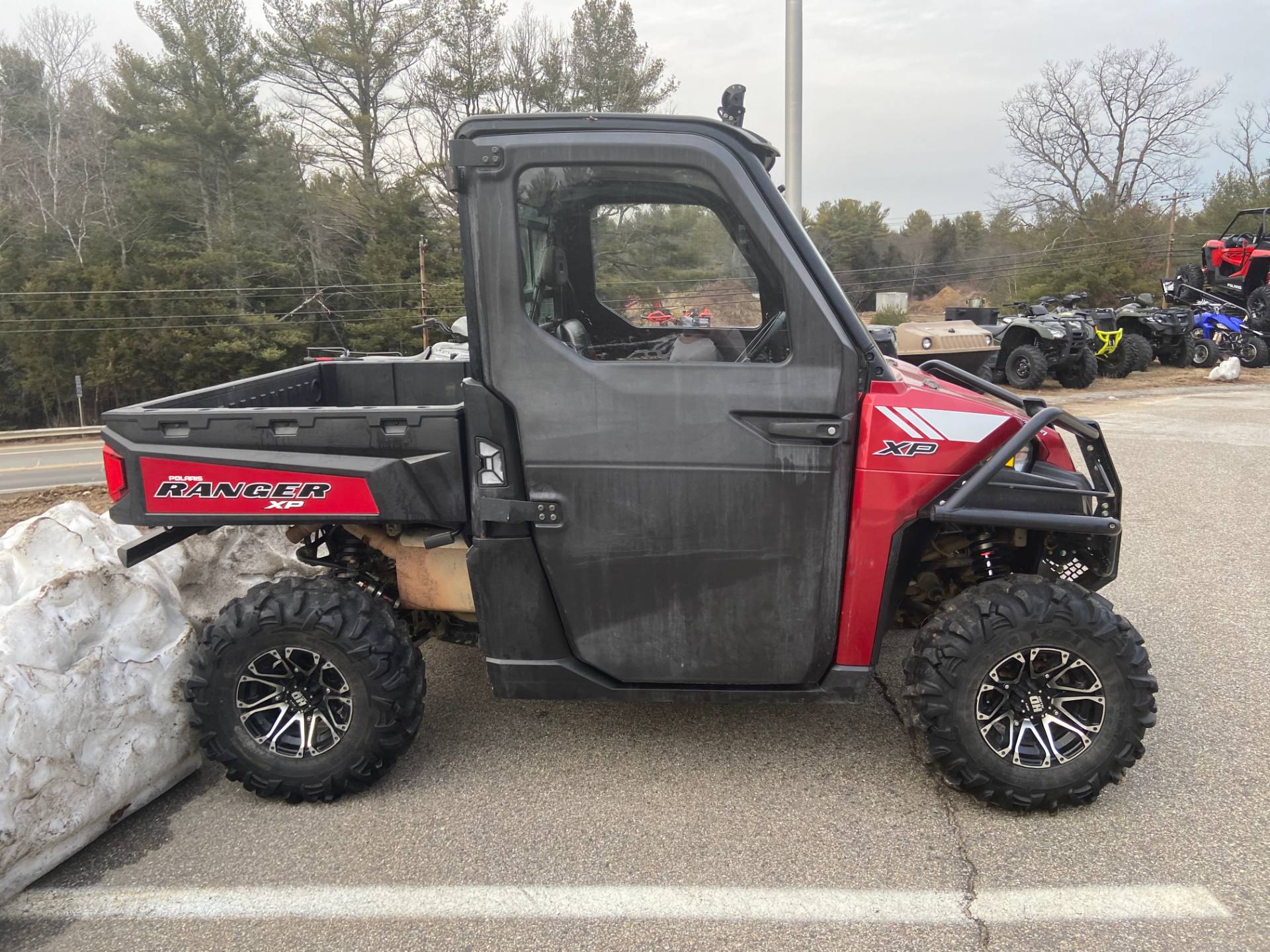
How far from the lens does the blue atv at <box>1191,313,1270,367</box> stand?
19359 mm

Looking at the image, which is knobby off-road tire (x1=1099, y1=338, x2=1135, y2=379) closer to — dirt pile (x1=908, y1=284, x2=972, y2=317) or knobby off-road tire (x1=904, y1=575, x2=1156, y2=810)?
dirt pile (x1=908, y1=284, x2=972, y2=317)

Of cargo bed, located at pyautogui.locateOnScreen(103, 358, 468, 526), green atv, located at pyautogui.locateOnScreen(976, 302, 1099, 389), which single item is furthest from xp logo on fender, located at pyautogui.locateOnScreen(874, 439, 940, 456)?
green atv, located at pyautogui.locateOnScreen(976, 302, 1099, 389)

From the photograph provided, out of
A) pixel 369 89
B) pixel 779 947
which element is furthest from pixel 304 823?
pixel 369 89

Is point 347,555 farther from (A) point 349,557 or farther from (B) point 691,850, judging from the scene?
→ (B) point 691,850

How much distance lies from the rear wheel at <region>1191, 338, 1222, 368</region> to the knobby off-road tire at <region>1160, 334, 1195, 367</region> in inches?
2.4

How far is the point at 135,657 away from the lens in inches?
124

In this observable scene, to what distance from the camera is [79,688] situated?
2.89 meters

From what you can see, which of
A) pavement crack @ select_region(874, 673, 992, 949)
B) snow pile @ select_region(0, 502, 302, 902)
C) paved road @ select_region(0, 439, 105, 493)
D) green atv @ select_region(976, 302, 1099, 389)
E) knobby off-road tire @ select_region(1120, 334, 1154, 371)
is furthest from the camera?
knobby off-road tire @ select_region(1120, 334, 1154, 371)

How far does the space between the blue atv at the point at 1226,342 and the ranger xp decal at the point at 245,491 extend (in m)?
21.1

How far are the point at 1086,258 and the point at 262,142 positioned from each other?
3018 centimetres

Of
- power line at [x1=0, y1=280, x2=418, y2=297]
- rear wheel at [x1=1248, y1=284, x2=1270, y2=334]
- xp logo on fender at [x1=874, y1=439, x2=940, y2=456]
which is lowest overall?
xp logo on fender at [x1=874, y1=439, x2=940, y2=456]

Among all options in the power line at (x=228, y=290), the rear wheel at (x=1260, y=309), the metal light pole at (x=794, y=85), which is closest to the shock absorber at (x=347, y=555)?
the metal light pole at (x=794, y=85)

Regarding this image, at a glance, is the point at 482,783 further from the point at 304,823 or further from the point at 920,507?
the point at 920,507

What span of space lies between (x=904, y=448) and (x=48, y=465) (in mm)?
19615
